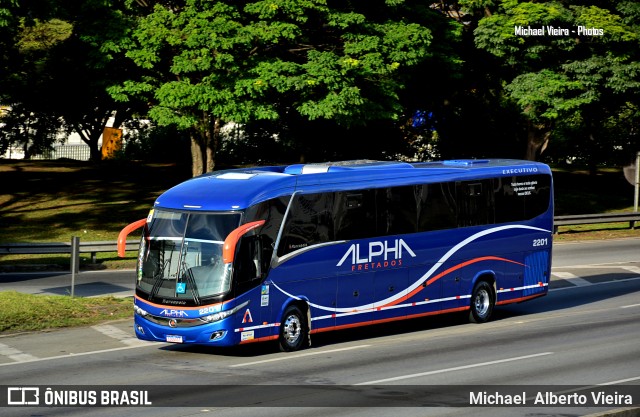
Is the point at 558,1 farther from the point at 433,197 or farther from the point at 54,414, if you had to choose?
the point at 54,414

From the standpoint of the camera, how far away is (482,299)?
2259 centimetres

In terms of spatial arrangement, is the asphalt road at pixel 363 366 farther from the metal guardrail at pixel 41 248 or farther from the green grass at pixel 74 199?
the green grass at pixel 74 199

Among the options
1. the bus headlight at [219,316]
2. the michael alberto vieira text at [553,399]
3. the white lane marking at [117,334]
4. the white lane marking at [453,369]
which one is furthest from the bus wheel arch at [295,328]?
the michael alberto vieira text at [553,399]

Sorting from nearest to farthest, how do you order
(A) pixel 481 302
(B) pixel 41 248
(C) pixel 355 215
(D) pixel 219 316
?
(D) pixel 219 316, (C) pixel 355 215, (A) pixel 481 302, (B) pixel 41 248

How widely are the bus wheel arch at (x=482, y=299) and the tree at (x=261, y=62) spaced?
43.9 feet

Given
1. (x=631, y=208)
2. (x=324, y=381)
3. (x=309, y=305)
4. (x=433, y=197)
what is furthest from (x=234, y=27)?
(x=631, y=208)

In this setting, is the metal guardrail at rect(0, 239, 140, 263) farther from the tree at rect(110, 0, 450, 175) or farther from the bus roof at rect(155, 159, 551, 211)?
the bus roof at rect(155, 159, 551, 211)

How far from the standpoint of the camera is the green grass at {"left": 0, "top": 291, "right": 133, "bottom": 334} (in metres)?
20.5

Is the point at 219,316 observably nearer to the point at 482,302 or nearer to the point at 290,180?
the point at 290,180

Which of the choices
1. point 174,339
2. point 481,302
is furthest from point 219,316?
point 481,302

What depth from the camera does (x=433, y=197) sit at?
21266 millimetres

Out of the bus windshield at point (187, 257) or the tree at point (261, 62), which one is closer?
the bus windshield at point (187, 257)

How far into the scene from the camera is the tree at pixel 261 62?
3409cm

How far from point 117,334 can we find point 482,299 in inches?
298
